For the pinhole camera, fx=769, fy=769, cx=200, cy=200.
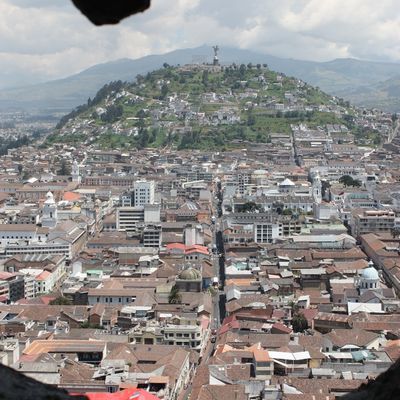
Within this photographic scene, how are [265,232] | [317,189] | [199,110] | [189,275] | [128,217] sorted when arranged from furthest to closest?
[199,110] → [317,189] → [128,217] → [265,232] → [189,275]

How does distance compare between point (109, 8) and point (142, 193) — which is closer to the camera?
point (109, 8)

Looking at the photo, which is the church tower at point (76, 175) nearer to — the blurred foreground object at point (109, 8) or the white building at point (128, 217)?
the white building at point (128, 217)

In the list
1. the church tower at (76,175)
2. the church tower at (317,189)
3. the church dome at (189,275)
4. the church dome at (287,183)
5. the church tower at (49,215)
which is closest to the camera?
the church dome at (189,275)

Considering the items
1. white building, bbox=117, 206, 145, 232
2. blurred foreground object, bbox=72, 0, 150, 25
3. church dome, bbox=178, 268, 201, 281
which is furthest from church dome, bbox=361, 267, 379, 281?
blurred foreground object, bbox=72, 0, 150, 25

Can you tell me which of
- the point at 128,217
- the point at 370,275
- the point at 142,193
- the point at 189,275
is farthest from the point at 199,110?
the point at 370,275

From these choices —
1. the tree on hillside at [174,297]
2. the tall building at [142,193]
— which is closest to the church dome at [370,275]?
the tree on hillside at [174,297]

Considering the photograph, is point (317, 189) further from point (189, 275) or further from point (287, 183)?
point (189, 275)

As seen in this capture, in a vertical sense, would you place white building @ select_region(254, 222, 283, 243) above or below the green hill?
below

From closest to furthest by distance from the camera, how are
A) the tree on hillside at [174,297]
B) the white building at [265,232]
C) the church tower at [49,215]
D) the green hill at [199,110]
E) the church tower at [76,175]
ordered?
the tree on hillside at [174,297] < the white building at [265,232] < the church tower at [49,215] < the church tower at [76,175] < the green hill at [199,110]

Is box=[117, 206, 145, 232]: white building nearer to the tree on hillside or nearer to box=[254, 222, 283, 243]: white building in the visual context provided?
box=[254, 222, 283, 243]: white building
